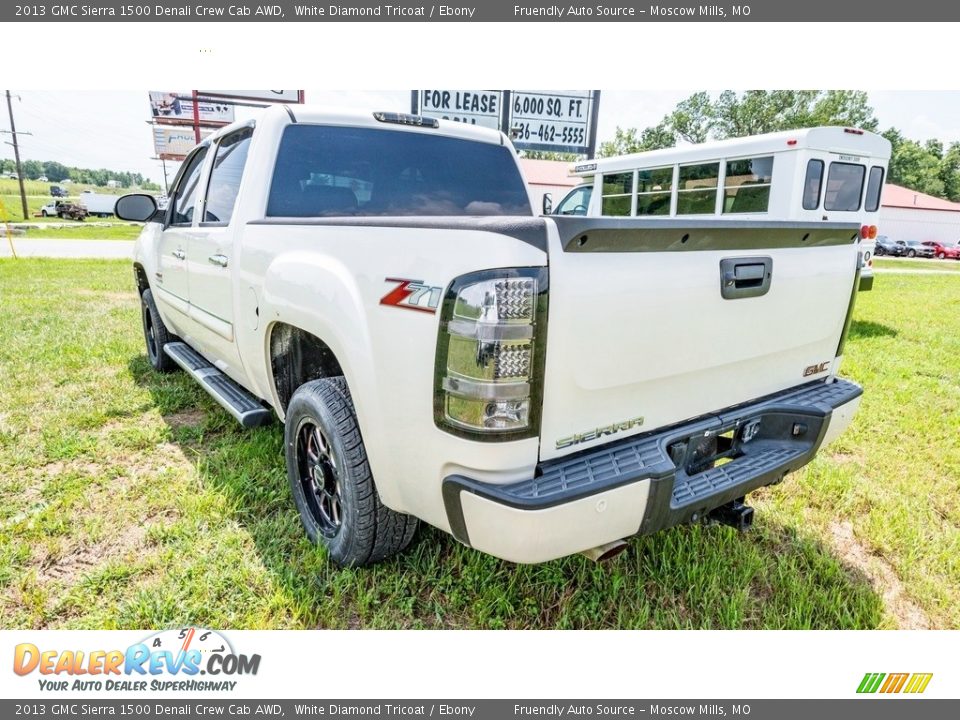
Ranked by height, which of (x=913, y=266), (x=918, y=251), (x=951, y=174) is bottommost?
(x=918, y=251)

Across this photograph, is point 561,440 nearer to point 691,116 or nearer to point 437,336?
point 437,336

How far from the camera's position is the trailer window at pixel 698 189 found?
9.05 m

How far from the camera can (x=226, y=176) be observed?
348 cm

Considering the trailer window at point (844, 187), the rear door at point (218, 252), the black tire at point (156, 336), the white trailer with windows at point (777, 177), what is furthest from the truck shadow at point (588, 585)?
the trailer window at point (844, 187)

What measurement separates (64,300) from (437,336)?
31.6ft

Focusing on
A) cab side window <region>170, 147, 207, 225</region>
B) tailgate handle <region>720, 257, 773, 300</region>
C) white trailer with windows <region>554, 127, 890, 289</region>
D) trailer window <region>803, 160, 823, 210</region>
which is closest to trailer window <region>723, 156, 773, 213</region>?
white trailer with windows <region>554, 127, 890, 289</region>

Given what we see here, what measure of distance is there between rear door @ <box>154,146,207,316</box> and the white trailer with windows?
4980 mm

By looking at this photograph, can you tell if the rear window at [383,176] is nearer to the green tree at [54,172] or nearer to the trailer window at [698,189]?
the trailer window at [698,189]

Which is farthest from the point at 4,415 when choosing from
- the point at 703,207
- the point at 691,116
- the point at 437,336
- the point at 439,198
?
the point at 691,116

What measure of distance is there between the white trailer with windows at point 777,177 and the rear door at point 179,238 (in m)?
4.98

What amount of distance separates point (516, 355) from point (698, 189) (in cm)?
878

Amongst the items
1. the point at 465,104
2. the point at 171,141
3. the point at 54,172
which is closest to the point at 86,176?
the point at 54,172

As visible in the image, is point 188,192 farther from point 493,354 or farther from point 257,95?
point 257,95

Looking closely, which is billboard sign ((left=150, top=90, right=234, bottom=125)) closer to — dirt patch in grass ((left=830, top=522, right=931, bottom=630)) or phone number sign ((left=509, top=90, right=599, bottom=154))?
phone number sign ((left=509, top=90, right=599, bottom=154))
